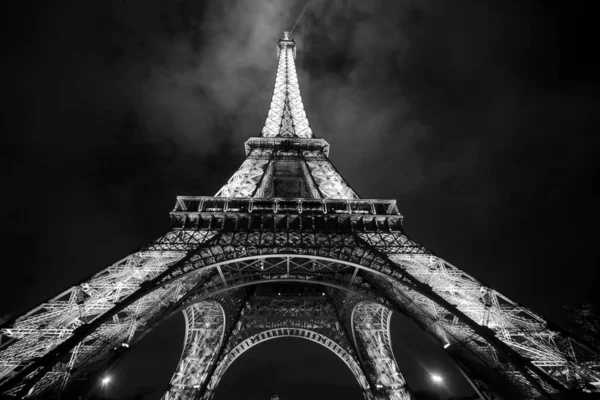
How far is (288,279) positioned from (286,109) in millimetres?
21230

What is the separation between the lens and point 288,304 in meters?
22.2

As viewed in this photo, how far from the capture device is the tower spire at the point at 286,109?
27500 mm

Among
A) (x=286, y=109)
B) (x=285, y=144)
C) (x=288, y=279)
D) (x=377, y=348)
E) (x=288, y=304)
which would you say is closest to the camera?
(x=288, y=279)

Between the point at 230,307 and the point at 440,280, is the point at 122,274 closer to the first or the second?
the point at 230,307

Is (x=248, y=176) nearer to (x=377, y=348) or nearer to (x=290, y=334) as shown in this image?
(x=290, y=334)

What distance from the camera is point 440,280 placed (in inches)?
437

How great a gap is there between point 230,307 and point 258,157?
36.8ft

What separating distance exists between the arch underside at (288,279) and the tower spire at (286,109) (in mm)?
15248

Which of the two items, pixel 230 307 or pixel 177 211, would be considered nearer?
pixel 177 211

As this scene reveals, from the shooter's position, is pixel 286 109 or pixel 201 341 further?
pixel 286 109

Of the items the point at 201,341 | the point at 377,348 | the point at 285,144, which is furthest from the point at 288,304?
the point at 285,144

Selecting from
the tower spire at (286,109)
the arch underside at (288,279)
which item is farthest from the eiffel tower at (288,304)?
the tower spire at (286,109)

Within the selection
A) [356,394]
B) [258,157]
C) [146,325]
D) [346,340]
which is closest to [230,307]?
[346,340]

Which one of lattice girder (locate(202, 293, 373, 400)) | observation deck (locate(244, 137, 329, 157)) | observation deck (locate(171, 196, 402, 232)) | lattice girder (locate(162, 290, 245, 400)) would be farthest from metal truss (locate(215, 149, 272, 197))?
lattice girder (locate(202, 293, 373, 400))
